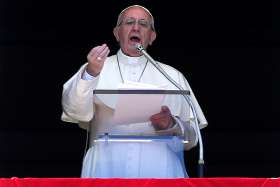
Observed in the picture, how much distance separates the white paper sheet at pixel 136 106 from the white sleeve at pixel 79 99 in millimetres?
328

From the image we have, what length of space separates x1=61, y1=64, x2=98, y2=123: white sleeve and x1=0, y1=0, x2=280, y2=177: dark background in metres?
1.90

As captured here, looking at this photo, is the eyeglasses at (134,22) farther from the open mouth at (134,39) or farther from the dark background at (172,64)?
the dark background at (172,64)

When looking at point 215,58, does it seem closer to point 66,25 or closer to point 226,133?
point 226,133

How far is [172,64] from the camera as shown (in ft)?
19.5

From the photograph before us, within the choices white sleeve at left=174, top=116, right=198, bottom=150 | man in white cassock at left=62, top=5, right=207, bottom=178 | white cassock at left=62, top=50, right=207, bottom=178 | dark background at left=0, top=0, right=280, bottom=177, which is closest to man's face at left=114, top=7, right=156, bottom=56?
man in white cassock at left=62, top=5, right=207, bottom=178

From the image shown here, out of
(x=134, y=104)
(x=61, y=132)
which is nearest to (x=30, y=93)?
(x=61, y=132)

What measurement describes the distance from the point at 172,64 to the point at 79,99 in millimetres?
2118

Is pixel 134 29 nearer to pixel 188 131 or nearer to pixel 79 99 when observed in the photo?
pixel 79 99

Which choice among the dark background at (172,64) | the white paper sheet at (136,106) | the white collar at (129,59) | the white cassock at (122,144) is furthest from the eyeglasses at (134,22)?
the dark background at (172,64)

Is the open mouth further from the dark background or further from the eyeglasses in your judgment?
the dark background

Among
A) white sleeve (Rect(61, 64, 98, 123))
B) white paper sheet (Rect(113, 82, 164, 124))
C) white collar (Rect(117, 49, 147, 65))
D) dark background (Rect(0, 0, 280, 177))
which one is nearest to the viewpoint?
white paper sheet (Rect(113, 82, 164, 124))

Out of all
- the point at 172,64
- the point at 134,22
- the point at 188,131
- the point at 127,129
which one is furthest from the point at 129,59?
the point at 172,64

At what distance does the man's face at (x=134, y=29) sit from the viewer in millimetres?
4273

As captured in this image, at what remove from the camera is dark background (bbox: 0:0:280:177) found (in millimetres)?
5902
